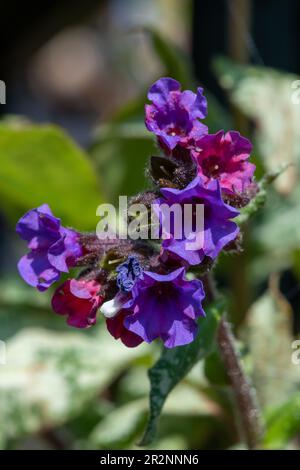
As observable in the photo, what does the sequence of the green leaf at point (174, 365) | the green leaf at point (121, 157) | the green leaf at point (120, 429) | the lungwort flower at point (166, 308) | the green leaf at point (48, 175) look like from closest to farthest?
the lungwort flower at point (166, 308), the green leaf at point (174, 365), the green leaf at point (120, 429), the green leaf at point (48, 175), the green leaf at point (121, 157)

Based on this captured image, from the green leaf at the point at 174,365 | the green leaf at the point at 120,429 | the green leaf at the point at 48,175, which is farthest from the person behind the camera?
the green leaf at the point at 48,175

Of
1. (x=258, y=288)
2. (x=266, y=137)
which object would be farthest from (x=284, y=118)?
(x=258, y=288)

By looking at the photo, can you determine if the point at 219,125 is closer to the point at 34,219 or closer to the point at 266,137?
the point at 266,137

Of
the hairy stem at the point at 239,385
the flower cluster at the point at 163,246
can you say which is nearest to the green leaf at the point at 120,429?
the hairy stem at the point at 239,385

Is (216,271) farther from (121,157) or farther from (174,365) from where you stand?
(174,365)

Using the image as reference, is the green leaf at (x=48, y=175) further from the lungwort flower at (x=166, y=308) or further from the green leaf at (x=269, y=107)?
the lungwort flower at (x=166, y=308)

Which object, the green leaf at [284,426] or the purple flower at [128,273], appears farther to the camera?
the green leaf at [284,426]
